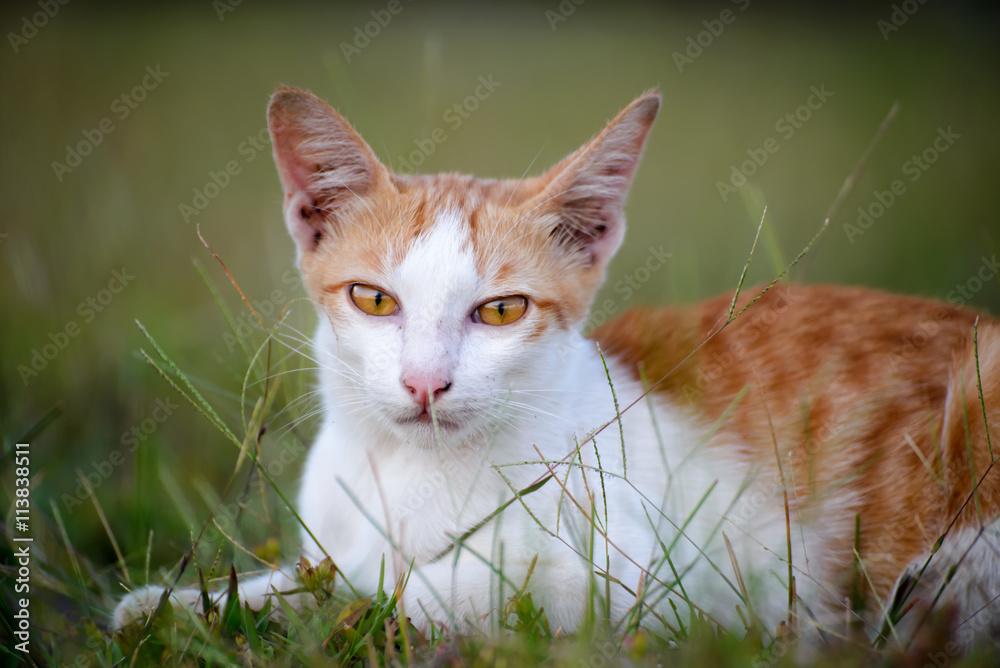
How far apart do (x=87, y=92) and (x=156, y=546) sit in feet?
11.5

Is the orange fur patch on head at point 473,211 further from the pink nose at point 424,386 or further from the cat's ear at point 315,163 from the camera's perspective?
the pink nose at point 424,386

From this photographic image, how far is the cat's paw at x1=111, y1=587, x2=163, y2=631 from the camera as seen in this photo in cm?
150

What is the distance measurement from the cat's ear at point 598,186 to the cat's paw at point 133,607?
1397mm

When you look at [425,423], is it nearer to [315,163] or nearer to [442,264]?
[442,264]

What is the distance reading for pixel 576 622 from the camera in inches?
56.7

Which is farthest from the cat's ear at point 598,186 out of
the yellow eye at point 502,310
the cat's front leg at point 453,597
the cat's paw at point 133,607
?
the cat's paw at point 133,607

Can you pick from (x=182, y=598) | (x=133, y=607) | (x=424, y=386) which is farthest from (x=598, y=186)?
(x=133, y=607)

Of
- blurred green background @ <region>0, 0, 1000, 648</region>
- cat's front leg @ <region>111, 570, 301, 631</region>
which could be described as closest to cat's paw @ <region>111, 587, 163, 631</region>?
cat's front leg @ <region>111, 570, 301, 631</region>

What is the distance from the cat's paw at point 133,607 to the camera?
1503 mm

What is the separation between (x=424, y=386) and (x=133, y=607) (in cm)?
96

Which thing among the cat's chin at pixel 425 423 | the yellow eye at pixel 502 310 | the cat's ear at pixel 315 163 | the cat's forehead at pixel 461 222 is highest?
the cat's ear at pixel 315 163

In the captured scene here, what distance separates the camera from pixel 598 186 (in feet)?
5.82

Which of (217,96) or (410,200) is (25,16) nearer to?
(217,96)

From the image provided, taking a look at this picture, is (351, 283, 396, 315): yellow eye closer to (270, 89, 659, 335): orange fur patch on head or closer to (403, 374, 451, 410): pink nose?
(270, 89, 659, 335): orange fur patch on head
